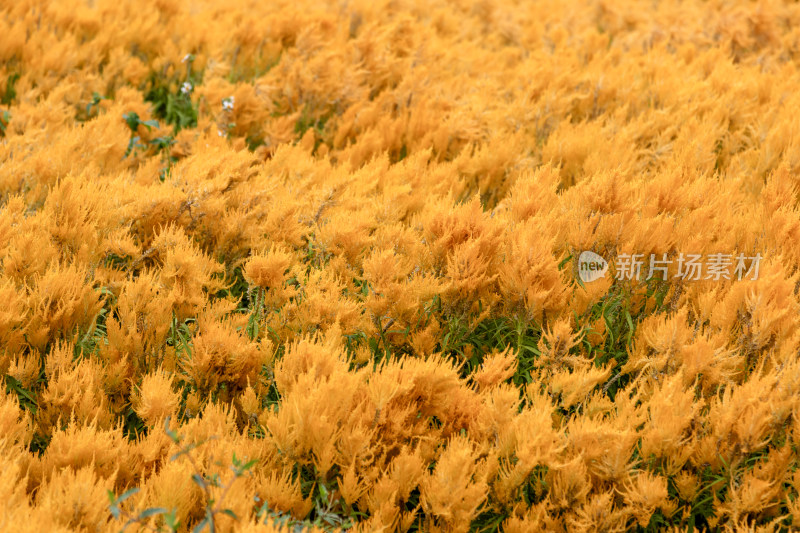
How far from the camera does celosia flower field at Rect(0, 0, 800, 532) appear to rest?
2.36 meters

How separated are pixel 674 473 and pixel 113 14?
20.3ft

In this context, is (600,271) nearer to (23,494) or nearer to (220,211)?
(220,211)

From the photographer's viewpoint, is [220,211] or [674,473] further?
[220,211]

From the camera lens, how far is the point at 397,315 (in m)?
3.06

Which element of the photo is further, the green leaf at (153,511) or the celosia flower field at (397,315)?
the celosia flower field at (397,315)

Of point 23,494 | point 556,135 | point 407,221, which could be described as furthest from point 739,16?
point 23,494

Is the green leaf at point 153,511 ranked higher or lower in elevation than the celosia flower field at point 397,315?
higher

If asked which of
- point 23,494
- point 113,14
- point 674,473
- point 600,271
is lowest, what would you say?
point 674,473

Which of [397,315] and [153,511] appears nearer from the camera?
[153,511]

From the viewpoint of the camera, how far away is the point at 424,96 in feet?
18.3

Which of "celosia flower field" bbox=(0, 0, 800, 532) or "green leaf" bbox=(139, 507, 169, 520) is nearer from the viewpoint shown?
"green leaf" bbox=(139, 507, 169, 520)

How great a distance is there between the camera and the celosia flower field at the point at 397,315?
236cm

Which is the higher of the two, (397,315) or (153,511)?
(153,511)

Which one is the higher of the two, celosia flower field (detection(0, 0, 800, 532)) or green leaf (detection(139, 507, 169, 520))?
green leaf (detection(139, 507, 169, 520))
